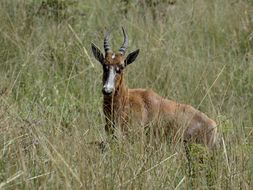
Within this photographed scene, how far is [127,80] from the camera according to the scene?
9.12m

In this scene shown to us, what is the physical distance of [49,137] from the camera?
5.54 metres

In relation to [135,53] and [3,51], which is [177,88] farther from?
[3,51]

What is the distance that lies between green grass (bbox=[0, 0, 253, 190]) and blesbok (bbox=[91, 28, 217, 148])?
200 mm

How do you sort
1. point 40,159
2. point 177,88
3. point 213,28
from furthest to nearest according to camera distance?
point 213,28 → point 177,88 → point 40,159

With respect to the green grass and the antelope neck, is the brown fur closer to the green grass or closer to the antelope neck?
the antelope neck

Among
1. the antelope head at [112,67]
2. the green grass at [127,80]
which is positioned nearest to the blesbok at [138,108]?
the antelope head at [112,67]

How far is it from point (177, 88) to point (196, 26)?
1.98 meters

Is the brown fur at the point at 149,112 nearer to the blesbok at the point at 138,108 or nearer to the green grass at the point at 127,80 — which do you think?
the blesbok at the point at 138,108

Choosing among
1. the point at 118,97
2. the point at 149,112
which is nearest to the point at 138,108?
the point at 149,112

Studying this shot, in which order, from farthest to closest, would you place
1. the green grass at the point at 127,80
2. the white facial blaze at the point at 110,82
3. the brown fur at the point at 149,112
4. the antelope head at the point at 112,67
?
the antelope head at the point at 112,67, the white facial blaze at the point at 110,82, the brown fur at the point at 149,112, the green grass at the point at 127,80

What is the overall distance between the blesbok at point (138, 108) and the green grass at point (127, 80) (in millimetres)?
200

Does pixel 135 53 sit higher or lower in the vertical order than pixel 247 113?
higher

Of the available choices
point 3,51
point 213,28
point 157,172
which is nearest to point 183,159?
point 157,172

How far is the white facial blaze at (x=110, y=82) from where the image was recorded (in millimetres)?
7488
